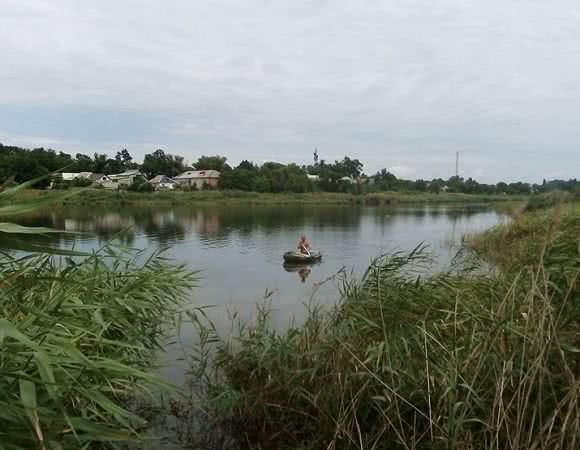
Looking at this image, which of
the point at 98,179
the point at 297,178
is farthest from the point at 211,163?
the point at 98,179

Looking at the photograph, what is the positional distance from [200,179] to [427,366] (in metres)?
90.2

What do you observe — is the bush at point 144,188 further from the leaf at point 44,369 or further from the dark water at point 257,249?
the leaf at point 44,369

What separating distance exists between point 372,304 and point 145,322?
2.66 metres

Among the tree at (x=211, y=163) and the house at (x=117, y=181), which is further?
the tree at (x=211, y=163)

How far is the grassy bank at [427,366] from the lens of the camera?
113 inches

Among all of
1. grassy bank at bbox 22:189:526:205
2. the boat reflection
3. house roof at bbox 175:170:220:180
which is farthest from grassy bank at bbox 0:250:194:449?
house roof at bbox 175:170:220:180

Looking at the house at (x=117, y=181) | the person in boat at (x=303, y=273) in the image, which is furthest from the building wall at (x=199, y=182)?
the person in boat at (x=303, y=273)

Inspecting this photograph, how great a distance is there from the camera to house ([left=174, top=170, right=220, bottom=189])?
88525 mm

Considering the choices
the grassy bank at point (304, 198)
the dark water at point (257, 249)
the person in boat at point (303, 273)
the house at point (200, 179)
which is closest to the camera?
the dark water at point (257, 249)

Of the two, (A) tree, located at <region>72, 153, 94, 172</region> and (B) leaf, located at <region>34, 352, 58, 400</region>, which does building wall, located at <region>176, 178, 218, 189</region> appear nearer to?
(A) tree, located at <region>72, 153, 94, 172</region>

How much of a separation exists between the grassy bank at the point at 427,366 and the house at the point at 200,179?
8291cm

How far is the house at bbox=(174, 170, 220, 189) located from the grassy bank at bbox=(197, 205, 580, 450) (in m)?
82.9

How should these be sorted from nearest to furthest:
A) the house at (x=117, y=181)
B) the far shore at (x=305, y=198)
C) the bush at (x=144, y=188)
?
the house at (x=117, y=181) < the bush at (x=144, y=188) < the far shore at (x=305, y=198)

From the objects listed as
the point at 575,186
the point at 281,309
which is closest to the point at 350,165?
the point at 281,309
